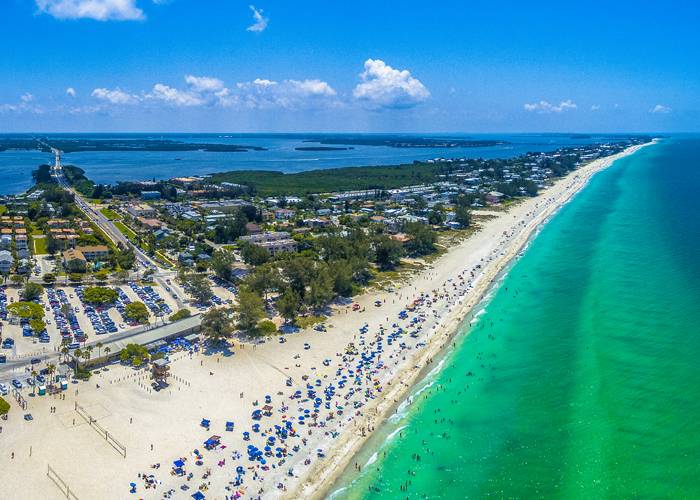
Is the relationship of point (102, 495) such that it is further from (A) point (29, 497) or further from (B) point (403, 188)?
(B) point (403, 188)

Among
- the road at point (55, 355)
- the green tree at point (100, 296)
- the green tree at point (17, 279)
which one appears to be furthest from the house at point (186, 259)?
the road at point (55, 355)

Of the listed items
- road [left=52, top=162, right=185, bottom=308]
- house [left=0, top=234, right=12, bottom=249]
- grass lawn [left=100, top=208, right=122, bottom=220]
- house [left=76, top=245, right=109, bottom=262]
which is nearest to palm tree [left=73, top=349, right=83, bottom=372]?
road [left=52, top=162, right=185, bottom=308]

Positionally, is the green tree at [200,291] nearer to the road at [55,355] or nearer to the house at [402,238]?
the road at [55,355]

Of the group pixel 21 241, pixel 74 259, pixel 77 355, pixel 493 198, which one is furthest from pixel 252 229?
pixel 493 198

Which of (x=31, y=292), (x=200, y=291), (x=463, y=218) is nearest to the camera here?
(x=200, y=291)

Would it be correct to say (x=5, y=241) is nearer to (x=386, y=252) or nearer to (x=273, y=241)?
(x=273, y=241)

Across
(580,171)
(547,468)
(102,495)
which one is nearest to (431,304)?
(547,468)

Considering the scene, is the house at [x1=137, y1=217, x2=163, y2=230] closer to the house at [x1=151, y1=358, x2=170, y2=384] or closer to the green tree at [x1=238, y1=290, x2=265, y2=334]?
the green tree at [x1=238, y1=290, x2=265, y2=334]
